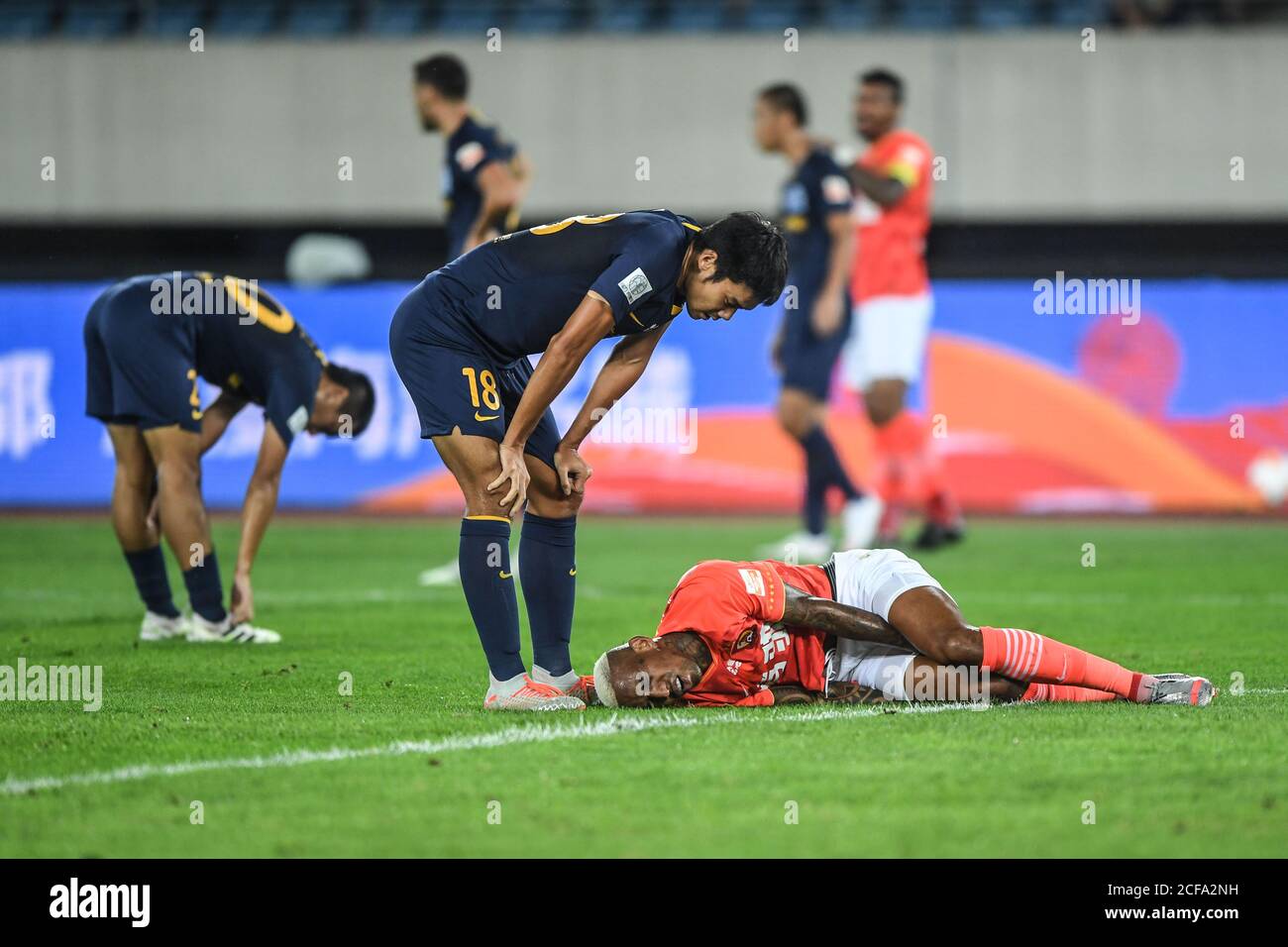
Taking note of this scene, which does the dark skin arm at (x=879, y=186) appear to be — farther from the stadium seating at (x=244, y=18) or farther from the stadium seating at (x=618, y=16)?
the stadium seating at (x=244, y=18)

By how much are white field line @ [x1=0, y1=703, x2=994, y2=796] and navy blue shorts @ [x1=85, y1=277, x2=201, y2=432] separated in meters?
3.16

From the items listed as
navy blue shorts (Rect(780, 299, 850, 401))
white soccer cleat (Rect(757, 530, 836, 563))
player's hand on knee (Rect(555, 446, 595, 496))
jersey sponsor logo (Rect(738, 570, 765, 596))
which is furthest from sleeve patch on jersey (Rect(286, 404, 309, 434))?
navy blue shorts (Rect(780, 299, 850, 401))

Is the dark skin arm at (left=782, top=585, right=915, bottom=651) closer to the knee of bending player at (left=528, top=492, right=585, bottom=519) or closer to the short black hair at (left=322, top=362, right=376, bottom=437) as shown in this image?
the knee of bending player at (left=528, top=492, right=585, bottom=519)

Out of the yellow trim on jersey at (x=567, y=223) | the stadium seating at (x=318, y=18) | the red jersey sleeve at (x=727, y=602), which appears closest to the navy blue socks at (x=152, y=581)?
the yellow trim on jersey at (x=567, y=223)

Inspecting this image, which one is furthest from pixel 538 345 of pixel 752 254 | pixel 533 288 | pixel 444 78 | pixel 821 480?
pixel 821 480

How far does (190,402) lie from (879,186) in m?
6.54

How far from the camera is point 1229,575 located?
10.3m

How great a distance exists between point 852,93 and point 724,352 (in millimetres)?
4719

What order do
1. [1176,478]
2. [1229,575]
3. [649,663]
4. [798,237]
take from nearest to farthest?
[649,663] → [1229,575] → [798,237] → [1176,478]

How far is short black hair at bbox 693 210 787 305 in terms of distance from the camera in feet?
16.8

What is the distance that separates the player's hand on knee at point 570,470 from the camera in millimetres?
5516

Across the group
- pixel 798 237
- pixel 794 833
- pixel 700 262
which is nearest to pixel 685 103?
pixel 798 237

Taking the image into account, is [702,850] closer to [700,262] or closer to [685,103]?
[700,262]

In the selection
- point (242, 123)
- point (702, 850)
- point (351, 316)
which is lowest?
point (702, 850)
